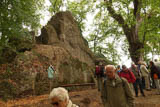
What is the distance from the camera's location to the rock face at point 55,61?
341 inches

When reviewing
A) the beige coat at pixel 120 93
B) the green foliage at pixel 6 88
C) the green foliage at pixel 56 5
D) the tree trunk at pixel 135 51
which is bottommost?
the green foliage at pixel 6 88

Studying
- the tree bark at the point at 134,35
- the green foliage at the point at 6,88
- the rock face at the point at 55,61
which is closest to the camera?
the green foliage at the point at 6,88

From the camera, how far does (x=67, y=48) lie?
13.5m

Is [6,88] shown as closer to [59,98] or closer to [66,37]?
[59,98]

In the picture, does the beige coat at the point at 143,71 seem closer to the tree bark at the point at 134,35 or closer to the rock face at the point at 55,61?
the tree bark at the point at 134,35

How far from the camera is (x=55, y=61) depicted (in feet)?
35.9

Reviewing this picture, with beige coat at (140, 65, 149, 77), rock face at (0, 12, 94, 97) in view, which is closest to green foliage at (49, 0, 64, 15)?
rock face at (0, 12, 94, 97)

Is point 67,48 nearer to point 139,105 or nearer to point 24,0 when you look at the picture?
point 24,0

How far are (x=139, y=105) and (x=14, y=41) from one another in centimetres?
903

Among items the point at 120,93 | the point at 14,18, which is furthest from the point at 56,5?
the point at 120,93

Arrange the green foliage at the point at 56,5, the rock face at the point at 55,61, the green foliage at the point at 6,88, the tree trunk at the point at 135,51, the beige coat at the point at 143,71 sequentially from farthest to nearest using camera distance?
the green foliage at the point at 56,5
the tree trunk at the point at 135,51
the beige coat at the point at 143,71
the rock face at the point at 55,61
the green foliage at the point at 6,88

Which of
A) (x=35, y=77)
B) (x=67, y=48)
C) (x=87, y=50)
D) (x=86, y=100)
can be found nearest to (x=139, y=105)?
(x=86, y=100)

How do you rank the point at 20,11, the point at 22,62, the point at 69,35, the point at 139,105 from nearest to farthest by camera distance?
the point at 139,105
the point at 20,11
the point at 22,62
the point at 69,35

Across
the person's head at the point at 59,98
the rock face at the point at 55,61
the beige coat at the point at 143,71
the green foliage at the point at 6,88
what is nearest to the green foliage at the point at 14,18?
the rock face at the point at 55,61
